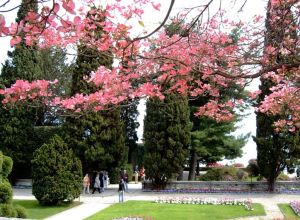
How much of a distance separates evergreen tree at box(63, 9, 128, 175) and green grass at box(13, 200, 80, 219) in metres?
5.46

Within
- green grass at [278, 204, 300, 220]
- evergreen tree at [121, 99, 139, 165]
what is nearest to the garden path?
green grass at [278, 204, 300, 220]

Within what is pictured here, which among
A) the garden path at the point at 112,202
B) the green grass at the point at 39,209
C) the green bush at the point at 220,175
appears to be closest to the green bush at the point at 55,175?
the green grass at the point at 39,209

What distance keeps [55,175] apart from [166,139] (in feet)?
25.6

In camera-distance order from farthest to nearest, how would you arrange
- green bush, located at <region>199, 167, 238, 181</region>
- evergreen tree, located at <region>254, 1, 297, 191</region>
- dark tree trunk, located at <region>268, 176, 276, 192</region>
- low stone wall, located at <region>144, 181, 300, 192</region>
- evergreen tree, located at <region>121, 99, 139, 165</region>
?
evergreen tree, located at <region>121, 99, 139, 165</region>, green bush, located at <region>199, 167, 238, 181</region>, low stone wall, located at <region>144, 181, 300, 192</region>, dark tree trunk, located at <region>268, 176, 276, 192</region>, evergreen tree, located at <region>254, 1, 297, 191</region>

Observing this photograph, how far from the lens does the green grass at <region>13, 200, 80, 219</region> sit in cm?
1452

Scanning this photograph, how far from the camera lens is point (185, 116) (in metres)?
23.5

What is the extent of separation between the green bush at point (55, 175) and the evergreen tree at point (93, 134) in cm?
548

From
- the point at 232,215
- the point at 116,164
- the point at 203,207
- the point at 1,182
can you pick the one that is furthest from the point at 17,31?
the point at 116,164

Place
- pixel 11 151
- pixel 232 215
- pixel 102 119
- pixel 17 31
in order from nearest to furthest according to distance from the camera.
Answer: pixel 17 31, pixel 232 215, pixel 102 119, pixel 11 151

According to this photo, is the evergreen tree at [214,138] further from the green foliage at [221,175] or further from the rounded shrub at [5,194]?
the rounded shrub at [5,194]

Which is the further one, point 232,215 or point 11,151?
point 11,151

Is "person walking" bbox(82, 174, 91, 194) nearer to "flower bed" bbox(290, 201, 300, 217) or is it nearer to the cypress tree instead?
the cypress tree

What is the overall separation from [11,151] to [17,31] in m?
24.3

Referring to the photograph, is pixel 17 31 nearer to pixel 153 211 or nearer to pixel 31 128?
pixel 153 211
